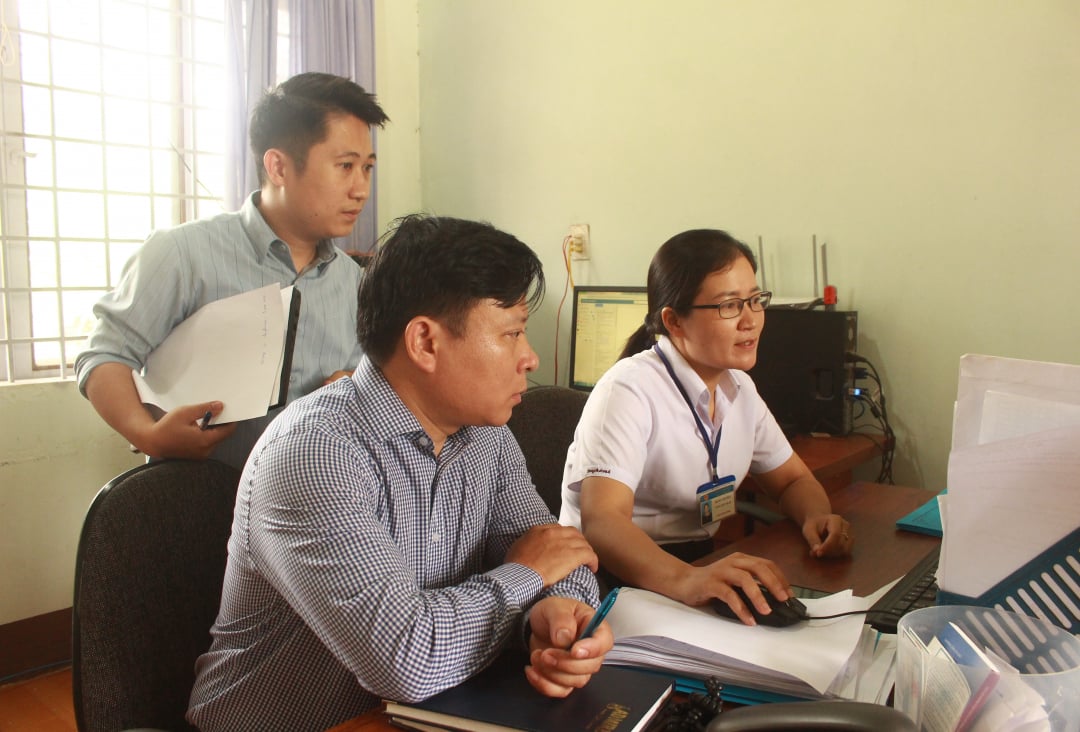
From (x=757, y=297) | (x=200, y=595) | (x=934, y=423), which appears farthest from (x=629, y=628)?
(x=934, y=423)

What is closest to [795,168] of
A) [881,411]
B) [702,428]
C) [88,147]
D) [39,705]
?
[881,411]

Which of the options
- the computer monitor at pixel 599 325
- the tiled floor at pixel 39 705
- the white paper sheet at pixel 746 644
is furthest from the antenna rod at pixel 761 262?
the tiled floor at pixel 39 705

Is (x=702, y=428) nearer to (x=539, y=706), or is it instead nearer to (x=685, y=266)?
(x=685, y=266)

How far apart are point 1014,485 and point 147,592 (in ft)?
3.58

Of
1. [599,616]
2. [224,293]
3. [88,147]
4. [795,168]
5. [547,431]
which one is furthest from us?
[88,147]

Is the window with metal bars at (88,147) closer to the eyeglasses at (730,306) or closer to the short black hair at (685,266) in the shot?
the short black hair at (685,266)

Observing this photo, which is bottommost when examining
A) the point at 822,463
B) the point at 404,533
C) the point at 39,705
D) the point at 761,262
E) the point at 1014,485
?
the point at 39,705

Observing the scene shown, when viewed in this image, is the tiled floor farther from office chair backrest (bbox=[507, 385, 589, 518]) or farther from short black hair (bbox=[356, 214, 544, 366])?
short black hair (bbox=[356, 214, 544, 366])

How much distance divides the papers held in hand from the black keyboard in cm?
105

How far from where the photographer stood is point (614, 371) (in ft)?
5.53

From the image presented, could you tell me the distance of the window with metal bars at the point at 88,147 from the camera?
2686 mm

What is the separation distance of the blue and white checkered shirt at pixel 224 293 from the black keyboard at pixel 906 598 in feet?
4.16

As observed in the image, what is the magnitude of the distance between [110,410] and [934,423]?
2.19m

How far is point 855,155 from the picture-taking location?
2.46 meters
